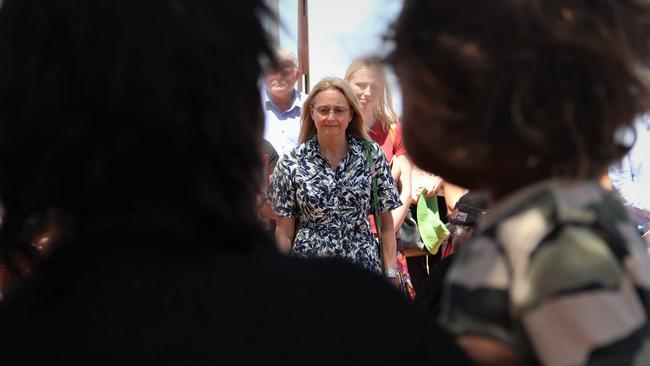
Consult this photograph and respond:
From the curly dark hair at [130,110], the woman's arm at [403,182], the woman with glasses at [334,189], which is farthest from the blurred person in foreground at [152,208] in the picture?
the woman's arm at [403,182]

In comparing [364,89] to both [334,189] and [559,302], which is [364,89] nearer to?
[334,189]

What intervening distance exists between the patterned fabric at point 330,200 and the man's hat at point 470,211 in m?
1.57

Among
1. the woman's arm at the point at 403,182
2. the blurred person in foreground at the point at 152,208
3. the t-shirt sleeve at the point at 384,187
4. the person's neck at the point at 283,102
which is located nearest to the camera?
the blurred person in foreground at the point at 152,208

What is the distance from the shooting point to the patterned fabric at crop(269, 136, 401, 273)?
16.8 ft

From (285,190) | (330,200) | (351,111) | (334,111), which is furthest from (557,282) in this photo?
(351,111)

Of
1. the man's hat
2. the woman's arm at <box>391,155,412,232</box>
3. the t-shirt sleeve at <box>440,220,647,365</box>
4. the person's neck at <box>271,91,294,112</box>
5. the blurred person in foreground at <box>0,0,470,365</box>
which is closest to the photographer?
the blurred person in foreground at <box>0,0,470,365</box>

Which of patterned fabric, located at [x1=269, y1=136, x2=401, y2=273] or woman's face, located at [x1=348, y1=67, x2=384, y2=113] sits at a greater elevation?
woman's face, located at [x1=348, y1=67, x2=384, y2=113]

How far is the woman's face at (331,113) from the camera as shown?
541cm

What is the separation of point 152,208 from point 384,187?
428 cm

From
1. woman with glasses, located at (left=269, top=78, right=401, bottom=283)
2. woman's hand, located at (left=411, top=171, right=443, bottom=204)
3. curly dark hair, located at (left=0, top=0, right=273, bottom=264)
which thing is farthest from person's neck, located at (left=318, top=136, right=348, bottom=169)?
curly dark hair, located at (left=0, top=0, right=273, bottom=264)

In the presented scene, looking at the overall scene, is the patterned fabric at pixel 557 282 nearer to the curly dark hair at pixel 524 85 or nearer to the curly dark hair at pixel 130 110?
the curly dark hair at pixel 524 85

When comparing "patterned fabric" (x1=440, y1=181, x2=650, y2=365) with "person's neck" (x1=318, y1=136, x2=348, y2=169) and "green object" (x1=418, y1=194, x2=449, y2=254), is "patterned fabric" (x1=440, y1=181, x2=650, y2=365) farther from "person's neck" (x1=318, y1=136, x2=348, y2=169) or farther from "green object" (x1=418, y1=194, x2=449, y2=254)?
"green object" (x1=418, y1=194, x2=449, y2=254)

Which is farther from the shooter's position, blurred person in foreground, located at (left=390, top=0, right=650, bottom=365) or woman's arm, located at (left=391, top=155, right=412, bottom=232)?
woman's arm, located at (left=391, top=155, right=412, bottom=232)

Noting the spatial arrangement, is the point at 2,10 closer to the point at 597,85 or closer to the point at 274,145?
the point at 597,85
